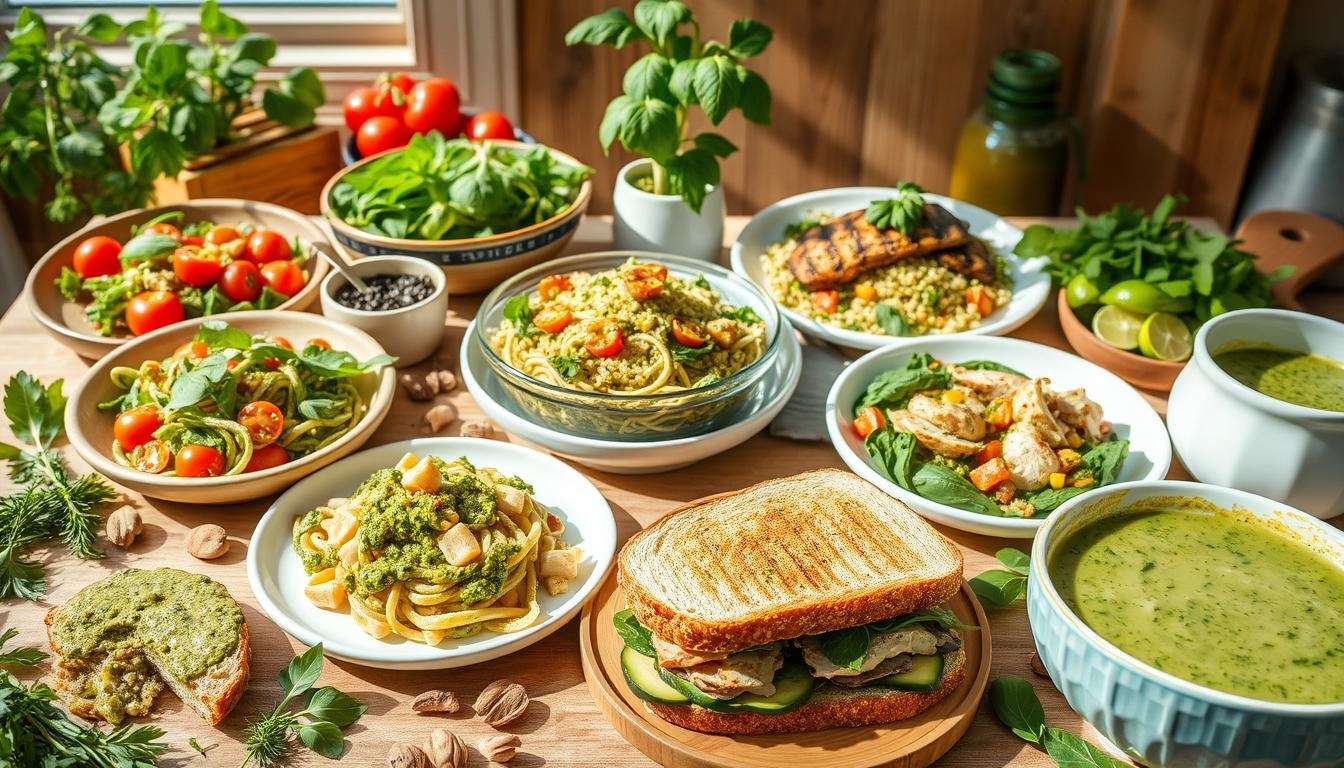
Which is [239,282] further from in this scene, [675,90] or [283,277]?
[675,90]

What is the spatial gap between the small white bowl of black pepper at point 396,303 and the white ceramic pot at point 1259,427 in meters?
1.89

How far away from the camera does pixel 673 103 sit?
9.53ft

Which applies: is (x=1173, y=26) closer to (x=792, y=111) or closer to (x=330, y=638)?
(x=792, y=111)

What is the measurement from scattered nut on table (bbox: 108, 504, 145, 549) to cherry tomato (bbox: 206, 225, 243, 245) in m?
1.10

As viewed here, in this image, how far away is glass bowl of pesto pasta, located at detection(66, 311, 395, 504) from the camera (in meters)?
2.31

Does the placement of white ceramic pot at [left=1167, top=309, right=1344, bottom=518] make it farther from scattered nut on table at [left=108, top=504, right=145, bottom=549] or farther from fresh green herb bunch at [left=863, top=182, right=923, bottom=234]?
scattered nut on table at [left=108, top=504, right=145, bottom=549]

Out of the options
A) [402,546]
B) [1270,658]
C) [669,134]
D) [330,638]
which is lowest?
[330,638]

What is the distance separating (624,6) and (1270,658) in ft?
12.1

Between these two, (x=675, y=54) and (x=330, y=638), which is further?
(x=675, y=54)

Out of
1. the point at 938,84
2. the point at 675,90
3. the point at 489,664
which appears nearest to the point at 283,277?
the point at 675,90

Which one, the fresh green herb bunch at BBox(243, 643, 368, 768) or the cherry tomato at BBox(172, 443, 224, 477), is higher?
the cherry tomato at BBox(172, 443, 224, 477)

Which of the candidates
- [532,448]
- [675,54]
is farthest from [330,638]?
[675,54]

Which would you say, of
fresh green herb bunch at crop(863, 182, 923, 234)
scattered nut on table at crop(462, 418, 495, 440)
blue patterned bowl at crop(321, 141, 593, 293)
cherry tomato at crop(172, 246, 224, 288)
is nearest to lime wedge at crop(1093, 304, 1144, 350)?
fresh green herb bunch at crop(863, 182, 923, 234)

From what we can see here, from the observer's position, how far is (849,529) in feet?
6.80
